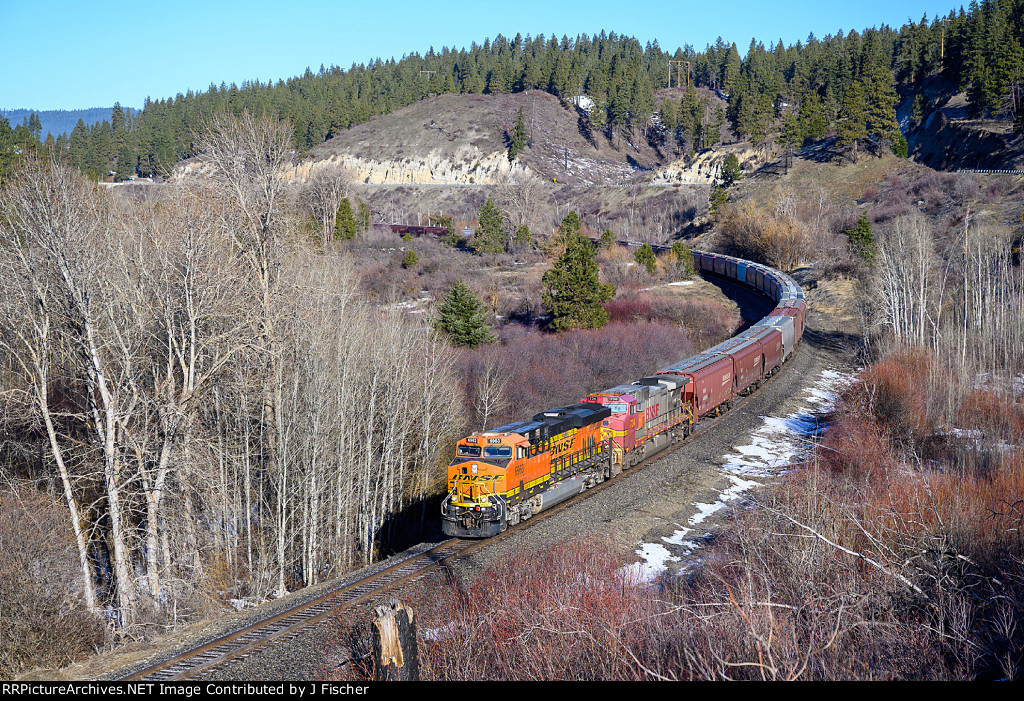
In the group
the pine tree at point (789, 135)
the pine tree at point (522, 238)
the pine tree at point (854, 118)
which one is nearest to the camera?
the pine tree at point (522, 238)

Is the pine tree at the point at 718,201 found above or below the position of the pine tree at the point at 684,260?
above

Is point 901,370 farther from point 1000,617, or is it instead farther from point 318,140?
point 318,140

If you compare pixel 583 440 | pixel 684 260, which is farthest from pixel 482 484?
pixel 684 260

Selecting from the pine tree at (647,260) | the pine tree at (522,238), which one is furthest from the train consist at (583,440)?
the pine tree at (522,238)

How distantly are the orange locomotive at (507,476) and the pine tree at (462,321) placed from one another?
65.4 feet

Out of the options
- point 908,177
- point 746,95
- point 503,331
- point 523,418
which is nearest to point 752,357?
point 523,418

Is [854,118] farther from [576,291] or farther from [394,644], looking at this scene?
[394,644]

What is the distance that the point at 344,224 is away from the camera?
81750 mm

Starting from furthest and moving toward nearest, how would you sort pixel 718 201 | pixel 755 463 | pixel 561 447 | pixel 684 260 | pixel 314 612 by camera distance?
pixel 718 201 < pixel 684 260 < pixel 755 463 < pixel 561 447 < pixel 314 612

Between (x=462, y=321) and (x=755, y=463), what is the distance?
780 inches

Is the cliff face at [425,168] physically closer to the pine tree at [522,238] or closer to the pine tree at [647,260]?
the pine tree at [522,238]

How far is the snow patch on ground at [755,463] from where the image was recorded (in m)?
20.3

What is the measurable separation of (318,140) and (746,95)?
10408 cm

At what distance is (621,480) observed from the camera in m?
26.4
